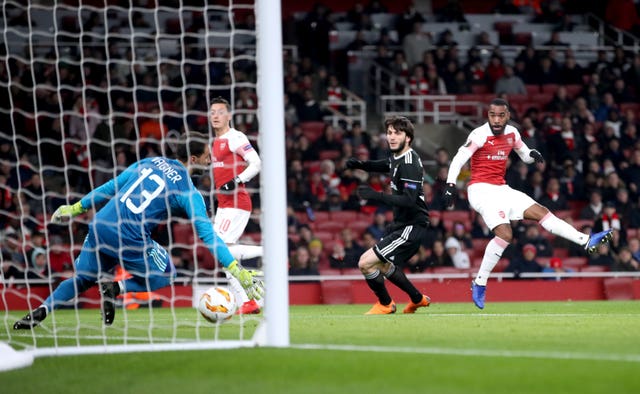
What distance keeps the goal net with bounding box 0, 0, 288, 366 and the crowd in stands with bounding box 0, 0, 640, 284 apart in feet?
0.20

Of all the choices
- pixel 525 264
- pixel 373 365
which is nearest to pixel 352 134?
pixel 525 264

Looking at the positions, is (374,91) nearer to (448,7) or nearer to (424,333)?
(448,7)

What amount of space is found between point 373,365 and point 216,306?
10.0 feet

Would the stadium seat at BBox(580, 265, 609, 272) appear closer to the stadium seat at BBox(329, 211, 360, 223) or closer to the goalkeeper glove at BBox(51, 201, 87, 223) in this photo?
the stadium seat at BBox(329, 211, 360, 223)

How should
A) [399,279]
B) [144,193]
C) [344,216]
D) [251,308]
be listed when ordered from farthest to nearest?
[344,216], [399,279], [251,308], [144,193]

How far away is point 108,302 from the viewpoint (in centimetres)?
888

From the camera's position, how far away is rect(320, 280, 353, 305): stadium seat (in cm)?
1574

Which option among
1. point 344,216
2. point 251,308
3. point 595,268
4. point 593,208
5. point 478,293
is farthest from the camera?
point 593,208

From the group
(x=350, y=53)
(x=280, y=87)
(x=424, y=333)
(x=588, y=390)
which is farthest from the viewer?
(x=350, y=53)

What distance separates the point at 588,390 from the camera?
487 centimetres

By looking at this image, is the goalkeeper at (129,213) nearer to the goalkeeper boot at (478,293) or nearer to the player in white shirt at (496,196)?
the goalkeeper boot at (478,293)

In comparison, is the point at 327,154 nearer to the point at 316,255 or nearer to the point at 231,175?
the point at 316,255

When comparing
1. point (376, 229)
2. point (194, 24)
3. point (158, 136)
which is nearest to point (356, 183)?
point (376, 229)

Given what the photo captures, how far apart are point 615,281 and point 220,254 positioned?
9758 millimetres
